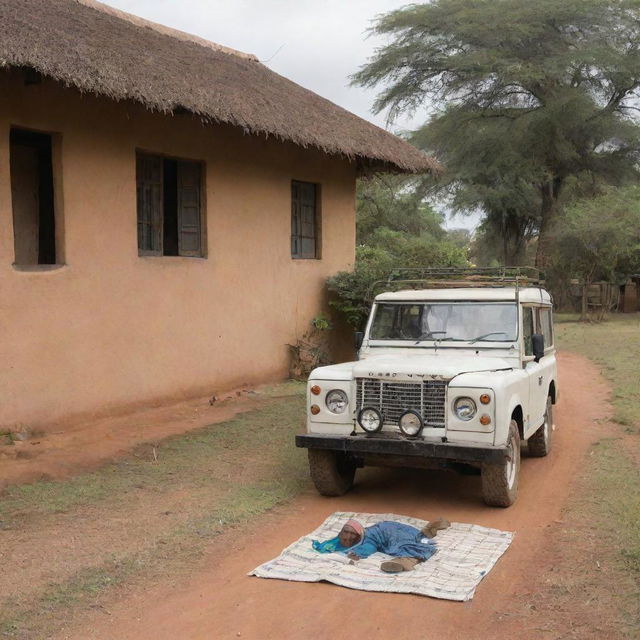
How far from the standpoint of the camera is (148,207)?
1052cm

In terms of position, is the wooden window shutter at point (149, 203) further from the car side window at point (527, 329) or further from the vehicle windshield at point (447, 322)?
the car side window at point (527, 329)

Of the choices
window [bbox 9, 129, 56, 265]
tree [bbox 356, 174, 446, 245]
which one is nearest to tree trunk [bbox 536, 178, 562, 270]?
tree [bbox 356, 174, 446, 245]

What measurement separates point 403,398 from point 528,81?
22893 mm

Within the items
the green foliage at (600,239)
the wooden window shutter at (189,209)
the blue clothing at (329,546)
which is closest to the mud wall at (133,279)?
the wooden window shutter at (189,209)

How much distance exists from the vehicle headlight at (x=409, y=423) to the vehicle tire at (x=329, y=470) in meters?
0.72

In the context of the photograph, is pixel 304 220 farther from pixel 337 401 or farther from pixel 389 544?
pixel 389 544

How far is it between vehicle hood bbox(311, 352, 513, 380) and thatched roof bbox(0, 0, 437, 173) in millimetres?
4174

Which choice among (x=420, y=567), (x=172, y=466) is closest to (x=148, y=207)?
(x=172, y=466)

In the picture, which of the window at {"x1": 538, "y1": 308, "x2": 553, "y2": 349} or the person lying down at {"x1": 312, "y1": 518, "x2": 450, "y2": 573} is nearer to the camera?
the person lying down at {"x1": 312, "y1": 518, "x2": 450, "y2": 573}

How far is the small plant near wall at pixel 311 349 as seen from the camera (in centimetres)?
1291

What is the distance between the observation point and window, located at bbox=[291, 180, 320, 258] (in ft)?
43.7

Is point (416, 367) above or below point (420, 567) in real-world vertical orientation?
above

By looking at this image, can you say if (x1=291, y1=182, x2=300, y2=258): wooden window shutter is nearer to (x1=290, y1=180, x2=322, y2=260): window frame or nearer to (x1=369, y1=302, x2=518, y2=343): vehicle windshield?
(x1=290, y1=180, x2=322, y2=260): window frame

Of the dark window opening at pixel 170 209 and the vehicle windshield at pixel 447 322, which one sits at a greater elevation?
the dark window opening at pixel 170 209
